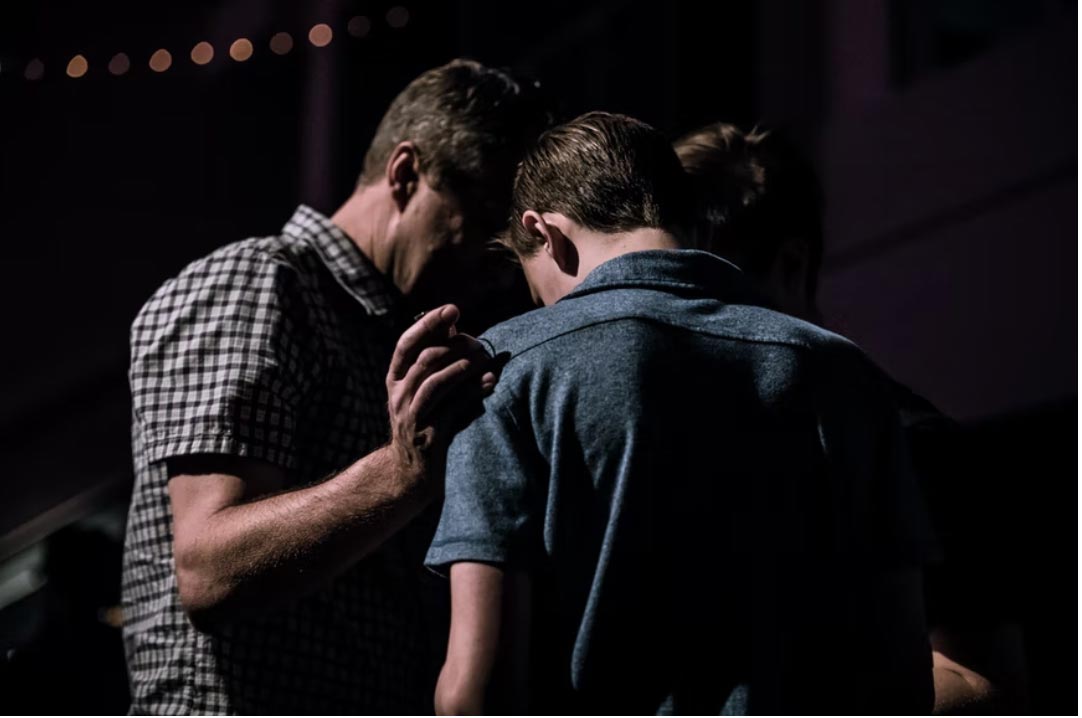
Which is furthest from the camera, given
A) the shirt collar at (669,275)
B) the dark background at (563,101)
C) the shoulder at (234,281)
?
the dark background at (563,101)

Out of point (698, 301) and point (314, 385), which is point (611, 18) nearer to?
point (314, 385)

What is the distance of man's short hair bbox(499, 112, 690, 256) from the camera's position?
142cm

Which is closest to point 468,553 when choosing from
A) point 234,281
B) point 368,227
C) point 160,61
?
point 234,281

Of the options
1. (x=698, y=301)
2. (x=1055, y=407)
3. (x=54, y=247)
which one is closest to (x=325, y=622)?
(x=698, y=301)

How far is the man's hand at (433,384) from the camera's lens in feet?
4.42

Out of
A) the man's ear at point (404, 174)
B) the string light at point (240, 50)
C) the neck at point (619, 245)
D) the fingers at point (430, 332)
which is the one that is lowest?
the fingers at point (430, 332)

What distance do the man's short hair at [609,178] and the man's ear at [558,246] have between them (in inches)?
0.6

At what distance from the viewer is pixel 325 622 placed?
180cm

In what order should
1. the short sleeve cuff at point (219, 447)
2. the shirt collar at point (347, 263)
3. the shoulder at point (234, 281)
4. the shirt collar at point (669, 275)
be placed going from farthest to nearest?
1. the shirt collar at point (347, 263)
2. the shoulder at point (234, 281)
3. the short sleeve cuff at point (219, 447)
4. the shirt collar at point (669, 275)

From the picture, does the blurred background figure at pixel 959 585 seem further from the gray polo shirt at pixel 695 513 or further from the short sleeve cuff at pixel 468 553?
the short sleeve cuff at pixel 468 553

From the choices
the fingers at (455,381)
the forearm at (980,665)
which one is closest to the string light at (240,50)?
the fingers at (455,381)

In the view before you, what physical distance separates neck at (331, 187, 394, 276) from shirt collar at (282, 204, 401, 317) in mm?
36

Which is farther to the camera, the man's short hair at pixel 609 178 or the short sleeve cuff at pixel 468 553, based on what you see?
the man's short hair at pixel 609 178

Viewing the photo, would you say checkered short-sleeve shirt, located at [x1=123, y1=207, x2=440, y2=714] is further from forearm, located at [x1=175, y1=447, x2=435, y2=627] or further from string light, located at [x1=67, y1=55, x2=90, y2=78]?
string light, located at [x1=67, y1=55, x2=90, y2=78]
